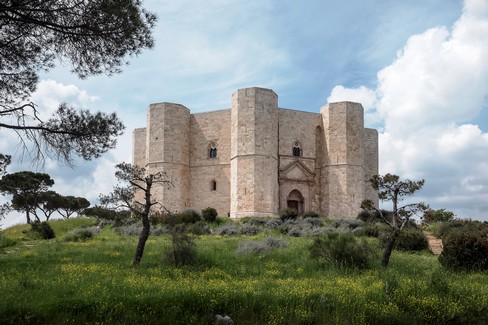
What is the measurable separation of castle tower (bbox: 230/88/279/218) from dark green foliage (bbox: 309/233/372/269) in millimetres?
15886

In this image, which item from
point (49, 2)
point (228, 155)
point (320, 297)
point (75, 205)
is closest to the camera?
point (320, 297)

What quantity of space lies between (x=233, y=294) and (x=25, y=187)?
3250 centimetres

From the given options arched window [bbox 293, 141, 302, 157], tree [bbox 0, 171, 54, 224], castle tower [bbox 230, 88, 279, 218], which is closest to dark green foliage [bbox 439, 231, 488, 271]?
castle tower [bbox 230, 88, 279, 218]

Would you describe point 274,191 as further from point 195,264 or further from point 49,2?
point 49,2

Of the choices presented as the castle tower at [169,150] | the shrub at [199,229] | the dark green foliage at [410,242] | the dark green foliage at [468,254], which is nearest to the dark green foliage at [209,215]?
the shrub at [199,229]

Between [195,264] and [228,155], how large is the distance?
20390 millimetres

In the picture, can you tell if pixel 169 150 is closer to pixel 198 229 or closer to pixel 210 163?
pixel 210 163

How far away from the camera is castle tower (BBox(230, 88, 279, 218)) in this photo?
2966cm

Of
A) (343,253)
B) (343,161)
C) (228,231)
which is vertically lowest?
(343,253)

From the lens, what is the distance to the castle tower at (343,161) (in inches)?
1235

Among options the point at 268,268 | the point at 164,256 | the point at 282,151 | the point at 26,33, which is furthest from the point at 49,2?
the point at 282,151

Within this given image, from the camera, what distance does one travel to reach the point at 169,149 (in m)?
31.9

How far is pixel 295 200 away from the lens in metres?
32.8

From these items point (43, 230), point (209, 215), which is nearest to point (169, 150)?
point (209, 215)
